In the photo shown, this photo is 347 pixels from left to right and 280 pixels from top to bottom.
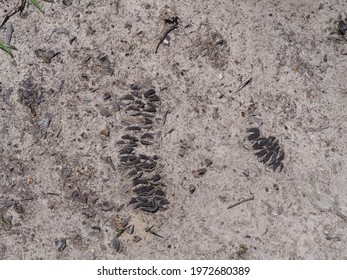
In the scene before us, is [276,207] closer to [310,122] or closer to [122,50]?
[310,122]

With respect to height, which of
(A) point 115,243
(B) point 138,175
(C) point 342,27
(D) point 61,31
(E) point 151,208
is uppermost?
(C) point 342,27

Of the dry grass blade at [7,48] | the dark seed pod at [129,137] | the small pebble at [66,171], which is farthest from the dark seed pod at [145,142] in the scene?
the dry grass blade at [7,48]

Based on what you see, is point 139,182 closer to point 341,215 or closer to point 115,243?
point 115,243

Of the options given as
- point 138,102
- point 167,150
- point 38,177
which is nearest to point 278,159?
point 167,150

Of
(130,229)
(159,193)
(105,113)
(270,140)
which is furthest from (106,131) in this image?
(270,140)

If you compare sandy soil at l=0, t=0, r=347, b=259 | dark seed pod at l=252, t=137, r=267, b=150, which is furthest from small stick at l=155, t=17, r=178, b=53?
dark seed pod at l=252, t=137, r=267, b=150

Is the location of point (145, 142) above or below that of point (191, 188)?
above

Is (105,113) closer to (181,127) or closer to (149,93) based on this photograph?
(149,93)
